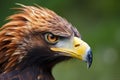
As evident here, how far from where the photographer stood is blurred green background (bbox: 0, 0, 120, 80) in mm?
13266

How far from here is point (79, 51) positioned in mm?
8516

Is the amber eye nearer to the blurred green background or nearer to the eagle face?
the eagle face

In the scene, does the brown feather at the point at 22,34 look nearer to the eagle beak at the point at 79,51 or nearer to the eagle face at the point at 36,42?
the eagle face at the point at 36,42

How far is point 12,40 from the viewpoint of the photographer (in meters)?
8.49

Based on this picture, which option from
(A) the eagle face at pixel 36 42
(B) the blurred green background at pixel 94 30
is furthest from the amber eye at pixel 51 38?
(B) the blurred green background at pixel 94 30

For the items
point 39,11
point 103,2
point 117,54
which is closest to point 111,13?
point 103,2

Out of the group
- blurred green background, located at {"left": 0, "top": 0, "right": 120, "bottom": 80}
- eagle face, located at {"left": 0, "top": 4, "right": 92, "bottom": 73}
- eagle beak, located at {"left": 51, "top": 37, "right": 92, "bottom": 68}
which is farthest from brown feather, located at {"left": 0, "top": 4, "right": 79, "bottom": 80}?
blurred green background, located at {"left": 0, "top": 0, "right": 120, "bottom": 80}

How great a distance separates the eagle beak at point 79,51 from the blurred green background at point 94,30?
156 inches

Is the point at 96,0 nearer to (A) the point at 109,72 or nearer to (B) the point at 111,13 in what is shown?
(B) the point at 111,13

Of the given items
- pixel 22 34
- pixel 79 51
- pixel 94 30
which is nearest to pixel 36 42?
pixel 22 34

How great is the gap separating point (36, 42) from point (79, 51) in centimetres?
44

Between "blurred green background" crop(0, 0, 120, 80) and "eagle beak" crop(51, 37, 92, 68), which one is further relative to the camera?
"blurred green background" crop(0, 0, 120, 80)

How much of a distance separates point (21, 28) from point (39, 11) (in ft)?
0.91

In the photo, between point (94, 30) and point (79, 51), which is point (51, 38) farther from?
point (94, 30)
